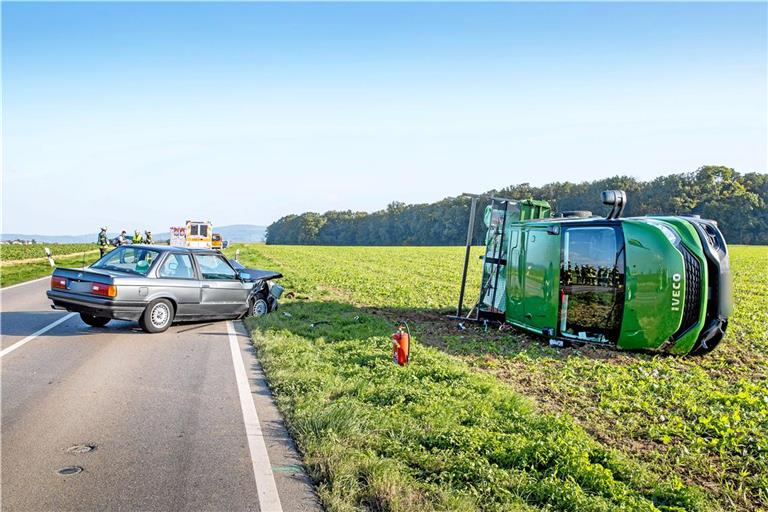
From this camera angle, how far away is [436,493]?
446 centimetres

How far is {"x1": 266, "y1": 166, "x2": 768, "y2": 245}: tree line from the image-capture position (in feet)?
226

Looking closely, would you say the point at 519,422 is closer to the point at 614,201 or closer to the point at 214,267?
the point at 614,201

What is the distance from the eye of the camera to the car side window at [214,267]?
40.3ft

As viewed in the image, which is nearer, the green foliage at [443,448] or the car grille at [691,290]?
the green foliage at [443,448]

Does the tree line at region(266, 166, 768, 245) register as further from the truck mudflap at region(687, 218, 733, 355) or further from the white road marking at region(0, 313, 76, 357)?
the white road marking at region(0, 313, 76, 357)

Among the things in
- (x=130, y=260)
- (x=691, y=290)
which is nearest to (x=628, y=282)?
(x=691, y=290)

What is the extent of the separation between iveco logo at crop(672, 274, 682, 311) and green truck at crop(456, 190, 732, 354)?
0.01 m

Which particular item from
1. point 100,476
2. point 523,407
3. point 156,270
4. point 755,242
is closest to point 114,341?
point 156,270

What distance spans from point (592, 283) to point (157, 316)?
7671 mm

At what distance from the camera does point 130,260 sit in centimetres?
Answer: 1148

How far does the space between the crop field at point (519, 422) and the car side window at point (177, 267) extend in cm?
235

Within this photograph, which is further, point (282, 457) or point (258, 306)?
point (258, 306)

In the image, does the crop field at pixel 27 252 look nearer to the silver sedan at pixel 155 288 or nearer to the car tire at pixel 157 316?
the silver sedan at pixel 155 288

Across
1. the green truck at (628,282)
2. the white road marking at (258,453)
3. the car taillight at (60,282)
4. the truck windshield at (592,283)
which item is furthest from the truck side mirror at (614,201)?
the car taillight at (60,282)
